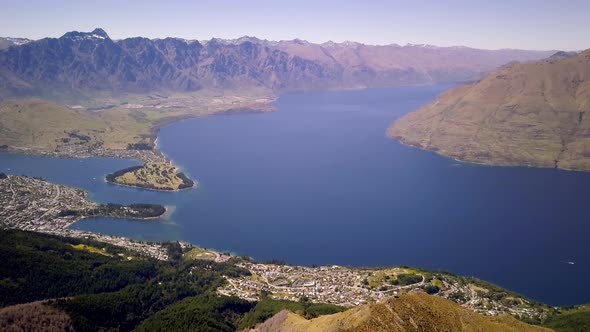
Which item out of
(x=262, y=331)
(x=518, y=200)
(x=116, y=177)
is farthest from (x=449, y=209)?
(x=116, y=177)

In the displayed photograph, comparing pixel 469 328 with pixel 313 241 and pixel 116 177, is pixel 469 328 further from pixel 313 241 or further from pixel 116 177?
pixel 116 177

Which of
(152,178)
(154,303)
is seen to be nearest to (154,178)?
(152,178)

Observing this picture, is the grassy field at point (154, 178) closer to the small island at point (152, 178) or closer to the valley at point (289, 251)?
the small island at point (152, 178)

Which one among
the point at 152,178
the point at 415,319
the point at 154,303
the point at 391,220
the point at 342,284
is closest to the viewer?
the point at 415,319

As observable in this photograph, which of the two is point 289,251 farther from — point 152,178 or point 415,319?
point 152,178

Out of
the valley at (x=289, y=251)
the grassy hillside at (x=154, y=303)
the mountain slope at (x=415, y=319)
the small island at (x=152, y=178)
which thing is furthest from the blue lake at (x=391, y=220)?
the mountain slope at (x=415, y=319)

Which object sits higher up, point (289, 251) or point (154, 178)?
point (154, 178)
